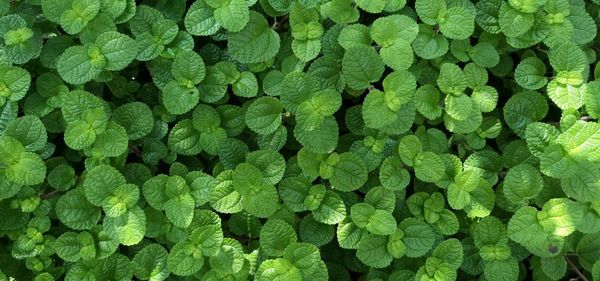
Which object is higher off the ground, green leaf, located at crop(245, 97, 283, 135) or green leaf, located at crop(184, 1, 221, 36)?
green leaf, located at crop(184, 1, 221, 36)

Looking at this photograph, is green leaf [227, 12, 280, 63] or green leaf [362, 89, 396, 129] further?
green leaf [227, 12, 280, 63]

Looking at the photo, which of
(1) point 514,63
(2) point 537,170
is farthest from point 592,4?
(2) point 537,170

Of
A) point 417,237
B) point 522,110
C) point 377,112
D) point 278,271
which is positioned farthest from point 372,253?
point 522,110

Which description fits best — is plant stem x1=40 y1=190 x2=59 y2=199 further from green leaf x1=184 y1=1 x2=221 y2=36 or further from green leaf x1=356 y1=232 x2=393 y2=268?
green leaf x1=356 y1=232 x2=393 y2=268

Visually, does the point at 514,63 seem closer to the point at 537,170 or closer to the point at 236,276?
the point at 537,170

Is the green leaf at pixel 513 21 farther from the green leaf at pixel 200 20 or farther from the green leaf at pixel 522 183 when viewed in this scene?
the green leaf at pixel 200 20

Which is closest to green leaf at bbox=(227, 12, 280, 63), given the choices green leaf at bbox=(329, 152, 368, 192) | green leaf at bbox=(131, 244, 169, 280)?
green leaf at bbox=(329, 152, 368, 192)

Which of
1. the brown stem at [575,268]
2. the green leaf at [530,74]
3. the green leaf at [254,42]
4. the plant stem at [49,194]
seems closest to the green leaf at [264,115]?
the green leaf at [254,42]

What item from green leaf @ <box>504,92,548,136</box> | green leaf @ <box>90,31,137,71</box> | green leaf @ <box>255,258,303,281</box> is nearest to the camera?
green leaf @ <box>255,258,303,281</box>
